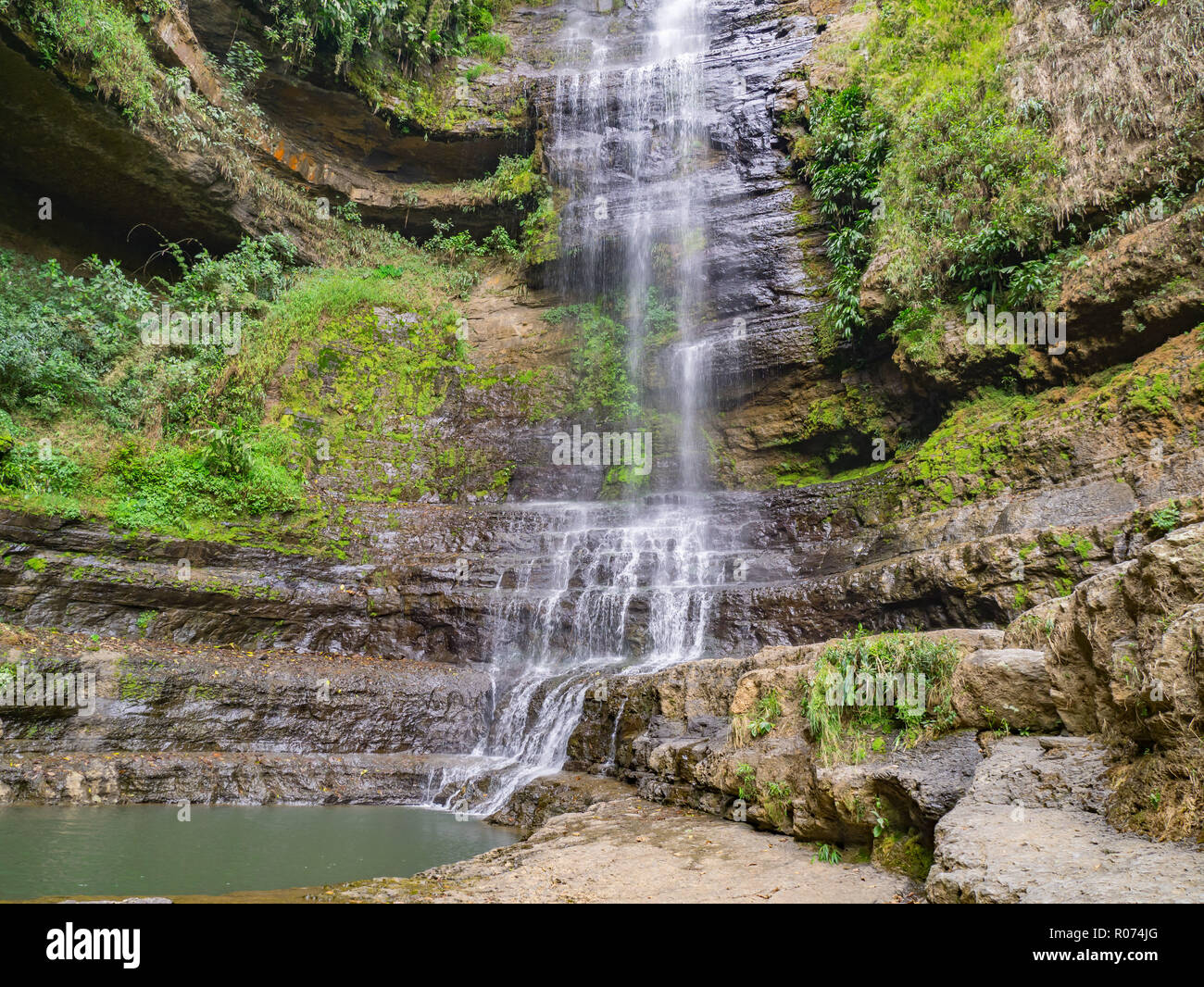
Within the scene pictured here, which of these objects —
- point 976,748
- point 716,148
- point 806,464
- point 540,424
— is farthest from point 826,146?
point 976,748

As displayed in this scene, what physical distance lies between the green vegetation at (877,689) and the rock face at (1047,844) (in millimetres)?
822

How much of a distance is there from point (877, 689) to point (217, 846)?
5.48m

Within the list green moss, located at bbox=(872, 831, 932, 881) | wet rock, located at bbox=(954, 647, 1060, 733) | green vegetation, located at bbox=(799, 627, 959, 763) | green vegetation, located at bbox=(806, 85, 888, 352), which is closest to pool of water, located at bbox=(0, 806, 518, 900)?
green vegetation, located at bbox=(799, 627, 959, 763)

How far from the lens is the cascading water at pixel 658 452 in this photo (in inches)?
380

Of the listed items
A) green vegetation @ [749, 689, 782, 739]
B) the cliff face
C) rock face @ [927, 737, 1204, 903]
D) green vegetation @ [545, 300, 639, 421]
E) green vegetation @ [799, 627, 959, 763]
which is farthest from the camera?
green vegetation @ [545, 300, 639, 421]

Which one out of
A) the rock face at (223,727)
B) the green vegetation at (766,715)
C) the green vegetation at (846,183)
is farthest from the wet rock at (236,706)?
the green vegetation at (846,183)

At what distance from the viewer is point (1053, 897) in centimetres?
227

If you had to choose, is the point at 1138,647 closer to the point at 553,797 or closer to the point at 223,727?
the point at 553,797

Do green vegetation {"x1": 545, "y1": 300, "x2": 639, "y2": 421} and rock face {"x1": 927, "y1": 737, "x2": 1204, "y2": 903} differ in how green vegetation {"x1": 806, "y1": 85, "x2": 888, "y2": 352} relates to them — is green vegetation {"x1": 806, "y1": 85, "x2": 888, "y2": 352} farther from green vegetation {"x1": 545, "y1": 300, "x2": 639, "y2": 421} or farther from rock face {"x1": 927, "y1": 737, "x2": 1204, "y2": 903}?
rock face {"x1": 927, "y1": 737, "x2": 1204, "y2": 903}

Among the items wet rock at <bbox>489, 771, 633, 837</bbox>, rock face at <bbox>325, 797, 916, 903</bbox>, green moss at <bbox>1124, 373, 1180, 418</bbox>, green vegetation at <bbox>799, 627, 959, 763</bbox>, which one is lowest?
wet rock at <bbox>489, 771, 633, 837</bbox>

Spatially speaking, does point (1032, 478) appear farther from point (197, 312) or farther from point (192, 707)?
point (197, 312)

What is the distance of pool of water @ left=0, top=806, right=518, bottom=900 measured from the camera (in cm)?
503

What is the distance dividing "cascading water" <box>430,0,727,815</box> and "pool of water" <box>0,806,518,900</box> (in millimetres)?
1268

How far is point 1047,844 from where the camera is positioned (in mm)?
2697
